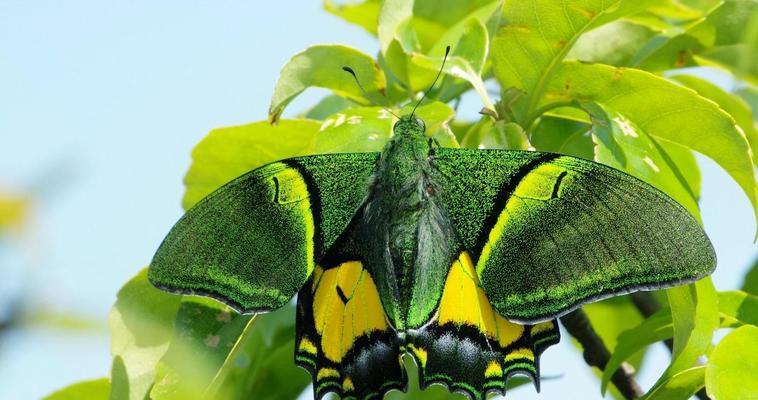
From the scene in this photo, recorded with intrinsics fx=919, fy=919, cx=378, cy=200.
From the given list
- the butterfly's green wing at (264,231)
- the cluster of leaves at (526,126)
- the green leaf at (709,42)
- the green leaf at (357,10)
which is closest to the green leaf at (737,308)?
the cluster of leaves at (526,126)

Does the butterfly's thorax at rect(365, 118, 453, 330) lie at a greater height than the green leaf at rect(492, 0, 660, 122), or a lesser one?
lesser

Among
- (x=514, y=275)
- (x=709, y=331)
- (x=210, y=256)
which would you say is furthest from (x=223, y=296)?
(x=709, y=331)

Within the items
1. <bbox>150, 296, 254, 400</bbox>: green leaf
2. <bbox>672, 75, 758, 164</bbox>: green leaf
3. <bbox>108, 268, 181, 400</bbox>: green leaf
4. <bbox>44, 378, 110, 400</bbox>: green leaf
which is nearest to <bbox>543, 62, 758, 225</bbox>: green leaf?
<bbox>672, 75, 758, 164</bbox>: green leaf

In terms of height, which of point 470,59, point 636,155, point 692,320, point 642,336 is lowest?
point 642,336

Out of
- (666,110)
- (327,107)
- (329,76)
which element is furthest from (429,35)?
(666,110)

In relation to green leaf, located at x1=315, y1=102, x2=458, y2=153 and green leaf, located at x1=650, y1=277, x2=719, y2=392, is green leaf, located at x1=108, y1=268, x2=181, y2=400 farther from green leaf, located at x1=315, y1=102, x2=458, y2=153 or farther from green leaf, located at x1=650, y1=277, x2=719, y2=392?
green leaf, located at x1=650, y1=277, x2=719, y2=392

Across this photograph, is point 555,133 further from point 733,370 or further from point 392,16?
point 733,370
